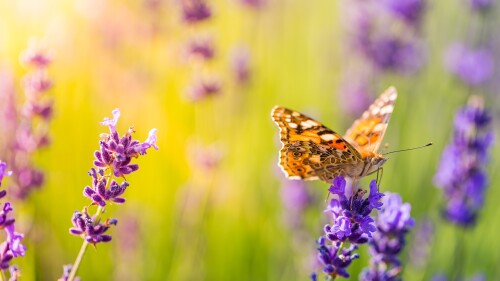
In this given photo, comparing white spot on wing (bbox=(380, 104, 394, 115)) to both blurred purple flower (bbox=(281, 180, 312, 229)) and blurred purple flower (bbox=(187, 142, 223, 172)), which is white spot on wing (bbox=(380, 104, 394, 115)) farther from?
blurred purple flower (bbox=(281, 180, 312, 229))

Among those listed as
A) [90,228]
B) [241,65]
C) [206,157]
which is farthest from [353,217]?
[241,65]

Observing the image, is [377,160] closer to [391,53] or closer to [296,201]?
[296,201]

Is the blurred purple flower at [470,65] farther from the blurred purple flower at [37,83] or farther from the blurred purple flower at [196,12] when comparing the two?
the blurred purple flower at [37,83]

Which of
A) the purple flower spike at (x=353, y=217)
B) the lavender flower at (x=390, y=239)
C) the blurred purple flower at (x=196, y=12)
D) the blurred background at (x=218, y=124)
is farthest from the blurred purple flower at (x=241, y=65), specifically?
the purple flower spike at (x=353, y=217)

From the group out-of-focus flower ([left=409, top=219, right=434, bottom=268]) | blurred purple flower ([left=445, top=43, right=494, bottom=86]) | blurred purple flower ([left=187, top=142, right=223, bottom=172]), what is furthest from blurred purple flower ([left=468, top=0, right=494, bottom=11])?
blurred purple flower ([left=187, top=142, right=223, bottom=172])

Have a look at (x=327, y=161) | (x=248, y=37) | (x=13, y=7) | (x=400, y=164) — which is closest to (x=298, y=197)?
(x=400, y=164)

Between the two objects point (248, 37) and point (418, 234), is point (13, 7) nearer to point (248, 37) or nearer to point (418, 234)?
point (248, 37)
